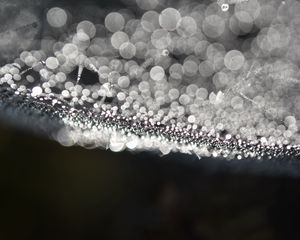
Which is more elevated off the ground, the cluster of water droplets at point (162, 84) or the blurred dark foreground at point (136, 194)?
the cluster of water droplets at point (162, 84)

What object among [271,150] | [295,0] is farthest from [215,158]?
[295,0]

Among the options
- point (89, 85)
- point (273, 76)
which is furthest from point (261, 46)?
point (89, 85)

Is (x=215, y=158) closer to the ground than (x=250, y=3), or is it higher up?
closer to the ground

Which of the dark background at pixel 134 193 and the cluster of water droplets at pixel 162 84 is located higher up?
the cluster of water droplets at pixel 162 84

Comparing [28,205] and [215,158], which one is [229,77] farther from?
[28,205]
